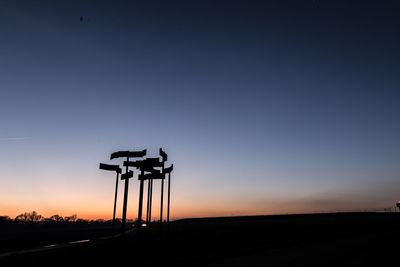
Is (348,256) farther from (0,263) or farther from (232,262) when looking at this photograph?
(0,263)

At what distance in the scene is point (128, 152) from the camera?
693 inches

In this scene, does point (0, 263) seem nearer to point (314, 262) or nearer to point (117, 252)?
point (117, 252)

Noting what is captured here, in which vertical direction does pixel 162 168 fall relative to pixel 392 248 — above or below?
above

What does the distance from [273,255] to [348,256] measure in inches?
116

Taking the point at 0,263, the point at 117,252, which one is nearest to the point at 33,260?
the point at 0,263

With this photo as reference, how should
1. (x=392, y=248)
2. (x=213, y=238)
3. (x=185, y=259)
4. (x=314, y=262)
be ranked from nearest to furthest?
1. (x=314, y=262)
2. (x=185, y=259)
3. (x=392, y=248)
4. (x=213, y=238)

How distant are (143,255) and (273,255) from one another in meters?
5.66

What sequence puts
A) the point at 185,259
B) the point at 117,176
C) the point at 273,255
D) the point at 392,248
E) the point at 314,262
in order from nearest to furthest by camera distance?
the point at 314,262 < the point at 185,259 < the point at 273,255 < the point at 392,248 < the point at 117,176

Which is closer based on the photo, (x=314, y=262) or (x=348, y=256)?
(x=314, y=262)

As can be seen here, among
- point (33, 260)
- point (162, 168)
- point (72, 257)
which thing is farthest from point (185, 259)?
point (162, 168)

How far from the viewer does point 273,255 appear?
1169cm

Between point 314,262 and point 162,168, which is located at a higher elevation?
point 162,168

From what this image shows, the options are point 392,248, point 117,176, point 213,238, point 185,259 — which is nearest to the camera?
point 185,259

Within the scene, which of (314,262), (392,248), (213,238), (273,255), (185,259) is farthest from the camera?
(213,238)
